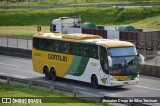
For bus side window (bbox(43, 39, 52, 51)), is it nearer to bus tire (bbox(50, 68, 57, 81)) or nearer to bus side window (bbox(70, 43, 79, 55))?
bus tire (bbox(50, 68, 57, 81))

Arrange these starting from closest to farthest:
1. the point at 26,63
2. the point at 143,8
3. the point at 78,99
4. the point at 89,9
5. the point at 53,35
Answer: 1. the point at 78,99
2. the point at 53,35
3. the point at 26,63
4. the point at 143,8
5. the point at 89,9

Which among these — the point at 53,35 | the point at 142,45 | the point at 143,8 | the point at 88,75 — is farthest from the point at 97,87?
the point at 143,8

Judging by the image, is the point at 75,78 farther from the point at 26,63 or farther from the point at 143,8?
the point at 143,8

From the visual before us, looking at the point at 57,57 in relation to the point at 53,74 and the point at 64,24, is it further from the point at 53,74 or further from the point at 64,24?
the point at 64,24

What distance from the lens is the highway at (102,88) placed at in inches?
1038

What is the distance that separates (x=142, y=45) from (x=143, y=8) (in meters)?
38.0

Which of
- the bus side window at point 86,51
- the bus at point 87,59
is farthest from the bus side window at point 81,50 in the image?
the bus side window at point 86,51

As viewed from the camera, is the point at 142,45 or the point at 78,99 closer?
the point at 78,99

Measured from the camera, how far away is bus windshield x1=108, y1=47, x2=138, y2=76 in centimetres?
2702

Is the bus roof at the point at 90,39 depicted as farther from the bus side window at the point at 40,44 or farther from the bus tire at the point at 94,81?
the bus tire at the point at 94,81

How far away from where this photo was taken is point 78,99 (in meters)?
22.1

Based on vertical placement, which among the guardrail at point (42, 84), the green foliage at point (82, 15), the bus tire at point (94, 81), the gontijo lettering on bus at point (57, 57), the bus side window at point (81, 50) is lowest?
the green foliage at point (82, 15)

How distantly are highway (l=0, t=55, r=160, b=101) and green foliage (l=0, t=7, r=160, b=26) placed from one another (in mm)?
38770

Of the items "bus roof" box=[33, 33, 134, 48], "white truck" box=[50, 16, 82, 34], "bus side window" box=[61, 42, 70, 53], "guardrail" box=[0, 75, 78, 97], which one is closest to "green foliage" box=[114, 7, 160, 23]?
"white truck" box=[50, 16, 82, 34]
